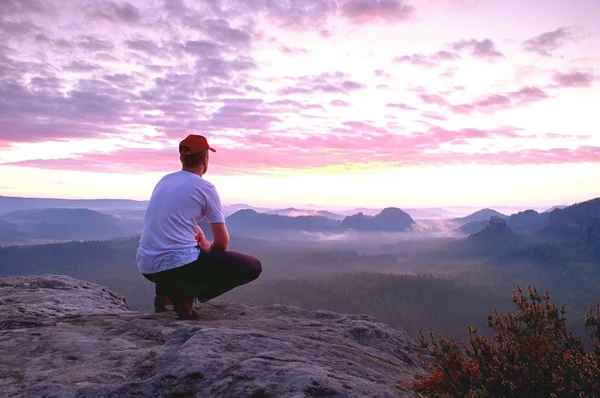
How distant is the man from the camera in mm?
7512

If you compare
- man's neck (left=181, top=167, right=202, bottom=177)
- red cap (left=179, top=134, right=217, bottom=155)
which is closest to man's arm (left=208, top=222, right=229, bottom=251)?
man's neck (left=181, top=167, right=202, bottom=177)

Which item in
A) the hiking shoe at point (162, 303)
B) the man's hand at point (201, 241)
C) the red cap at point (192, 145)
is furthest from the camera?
the hiking shoe at point (162, 303)

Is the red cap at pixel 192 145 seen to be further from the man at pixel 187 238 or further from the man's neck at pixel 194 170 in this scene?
the man's neck at pixel 194 170

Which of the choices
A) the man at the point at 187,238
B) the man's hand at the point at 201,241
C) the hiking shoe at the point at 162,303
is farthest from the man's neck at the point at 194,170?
the hiking shoe at the point at 162,303

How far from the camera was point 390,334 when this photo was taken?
961 cm

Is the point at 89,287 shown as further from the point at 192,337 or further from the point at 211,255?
the point at 192,337

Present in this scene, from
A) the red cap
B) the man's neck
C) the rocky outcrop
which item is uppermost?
the red cap

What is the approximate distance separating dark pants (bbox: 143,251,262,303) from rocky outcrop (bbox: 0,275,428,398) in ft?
2.23

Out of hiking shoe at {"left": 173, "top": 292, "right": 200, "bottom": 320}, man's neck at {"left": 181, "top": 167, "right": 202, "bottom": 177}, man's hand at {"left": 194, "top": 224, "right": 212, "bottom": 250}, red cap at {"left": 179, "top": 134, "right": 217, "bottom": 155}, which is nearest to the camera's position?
red cap at {"left": 179, "top": 134, "right": 217, "bottom": 155}

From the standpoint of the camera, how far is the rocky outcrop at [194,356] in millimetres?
5008

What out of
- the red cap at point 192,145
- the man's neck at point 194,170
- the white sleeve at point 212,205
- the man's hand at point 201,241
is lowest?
the man's hand at point 201,241

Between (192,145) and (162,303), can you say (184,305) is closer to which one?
(162,303)

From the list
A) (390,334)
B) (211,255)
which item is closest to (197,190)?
(211,255)

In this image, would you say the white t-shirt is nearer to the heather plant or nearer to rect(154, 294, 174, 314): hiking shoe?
rect(154, 294, 174, 314): hiking shoe
